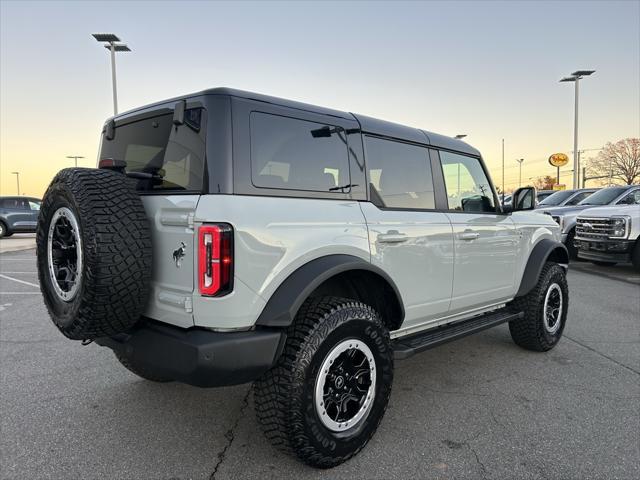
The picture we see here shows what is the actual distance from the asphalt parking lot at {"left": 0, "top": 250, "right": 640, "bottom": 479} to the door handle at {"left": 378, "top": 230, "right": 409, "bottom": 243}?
3.92 ft

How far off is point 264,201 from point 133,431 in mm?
1742

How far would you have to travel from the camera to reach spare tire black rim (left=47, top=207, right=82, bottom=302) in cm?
243

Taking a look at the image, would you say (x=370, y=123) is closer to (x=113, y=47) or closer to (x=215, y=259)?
(x=215, y=259)

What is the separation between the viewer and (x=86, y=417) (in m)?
3.09

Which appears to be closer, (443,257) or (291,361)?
(291,361)

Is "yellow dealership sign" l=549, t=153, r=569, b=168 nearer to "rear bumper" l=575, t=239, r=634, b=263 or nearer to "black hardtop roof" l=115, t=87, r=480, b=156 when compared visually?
"rear bumper" l=575, t=239, r=634, b=263

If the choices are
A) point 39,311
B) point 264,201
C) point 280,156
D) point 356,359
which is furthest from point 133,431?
point 39,311

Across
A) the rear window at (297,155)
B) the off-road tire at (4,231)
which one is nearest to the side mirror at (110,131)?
the rear window at (297,155)

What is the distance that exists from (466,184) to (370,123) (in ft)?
4.15

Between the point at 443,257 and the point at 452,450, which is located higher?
the point at 443,257

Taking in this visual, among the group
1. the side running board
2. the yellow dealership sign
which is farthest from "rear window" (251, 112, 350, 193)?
the yellow dealership sign

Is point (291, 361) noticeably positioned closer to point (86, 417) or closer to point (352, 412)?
point (352, 412)

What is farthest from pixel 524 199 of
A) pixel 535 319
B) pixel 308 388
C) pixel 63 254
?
pixel 63 254

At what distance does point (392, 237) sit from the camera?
301cm
